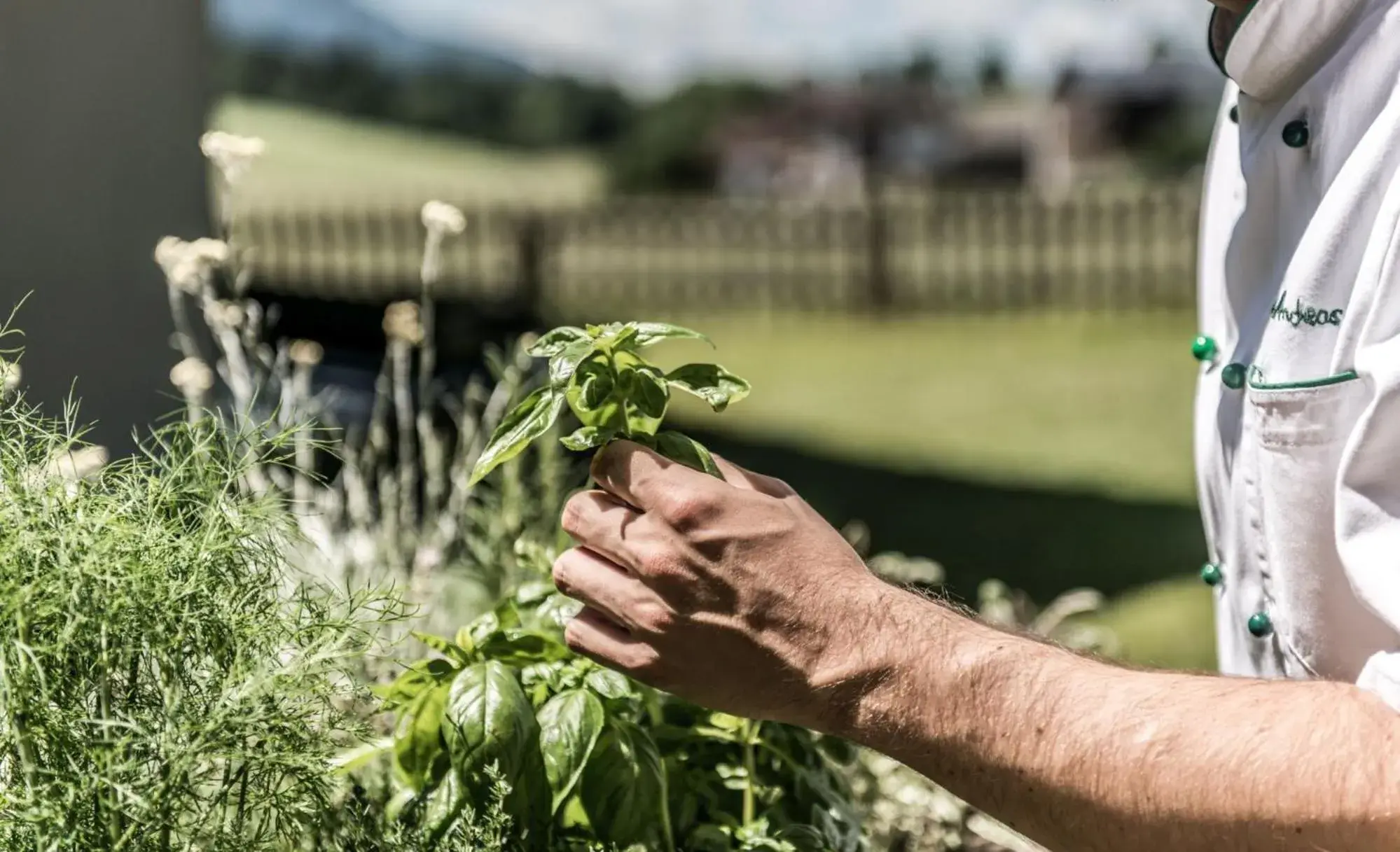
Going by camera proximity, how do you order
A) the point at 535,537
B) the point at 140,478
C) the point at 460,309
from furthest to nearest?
the point at 460,309, the point at 535,537, the point at 140,478

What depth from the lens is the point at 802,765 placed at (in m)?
1.26

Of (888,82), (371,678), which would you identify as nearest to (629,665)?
(371,678)

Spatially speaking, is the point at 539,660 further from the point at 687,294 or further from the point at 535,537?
the point at 687,294

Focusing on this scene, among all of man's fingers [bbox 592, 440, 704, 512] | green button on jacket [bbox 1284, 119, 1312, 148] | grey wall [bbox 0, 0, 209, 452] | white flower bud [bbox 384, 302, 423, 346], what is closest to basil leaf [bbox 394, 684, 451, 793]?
man's fingers [bbox 592, 440, 704, 512]

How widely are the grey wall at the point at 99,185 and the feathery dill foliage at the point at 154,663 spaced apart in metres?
1.00

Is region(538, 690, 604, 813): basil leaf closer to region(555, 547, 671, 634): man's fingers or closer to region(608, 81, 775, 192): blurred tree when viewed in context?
region(555, 547, 671, 634): man's fingers

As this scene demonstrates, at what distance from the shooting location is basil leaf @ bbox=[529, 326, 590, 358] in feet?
3.43

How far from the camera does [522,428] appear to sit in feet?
3.36

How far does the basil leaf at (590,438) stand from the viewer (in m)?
1.03

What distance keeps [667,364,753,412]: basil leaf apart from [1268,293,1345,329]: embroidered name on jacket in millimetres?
520

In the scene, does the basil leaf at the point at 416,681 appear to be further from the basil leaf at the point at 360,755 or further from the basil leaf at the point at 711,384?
the basil leaf at the point at 711,384

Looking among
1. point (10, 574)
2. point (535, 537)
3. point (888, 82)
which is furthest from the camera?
point (888, 82)

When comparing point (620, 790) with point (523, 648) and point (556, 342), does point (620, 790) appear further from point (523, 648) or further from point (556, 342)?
point (556, 342)

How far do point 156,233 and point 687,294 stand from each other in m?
12.4
